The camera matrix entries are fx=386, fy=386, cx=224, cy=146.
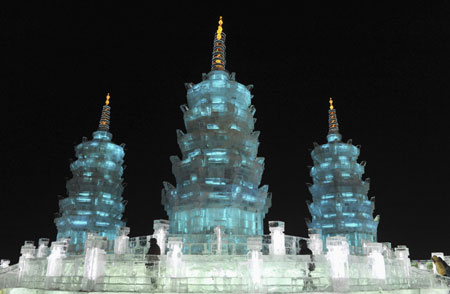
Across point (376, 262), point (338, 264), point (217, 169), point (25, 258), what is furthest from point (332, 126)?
point (25, 258)

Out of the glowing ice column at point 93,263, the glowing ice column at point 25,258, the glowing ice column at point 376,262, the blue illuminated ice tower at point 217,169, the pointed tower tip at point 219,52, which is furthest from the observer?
the pointed tower tip at point 219,52

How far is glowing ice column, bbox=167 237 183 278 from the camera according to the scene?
1700cm

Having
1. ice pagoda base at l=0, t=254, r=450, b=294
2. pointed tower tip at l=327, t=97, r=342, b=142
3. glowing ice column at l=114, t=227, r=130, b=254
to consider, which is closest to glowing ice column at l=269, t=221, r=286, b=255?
ice pagoda base at l=0, t=254, r=450, b=294

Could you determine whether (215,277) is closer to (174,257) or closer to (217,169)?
(174,257)

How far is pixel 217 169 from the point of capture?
113 ft

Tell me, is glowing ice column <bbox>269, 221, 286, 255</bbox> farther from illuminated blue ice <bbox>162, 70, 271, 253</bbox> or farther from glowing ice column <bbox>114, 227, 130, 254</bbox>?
illuminated blue ice <bbox>162, 70, 271, 253</bbox>

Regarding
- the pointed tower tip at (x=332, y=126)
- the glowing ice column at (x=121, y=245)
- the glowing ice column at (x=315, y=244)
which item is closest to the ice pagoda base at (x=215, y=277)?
the glowing ice column at (x=315, y=244)

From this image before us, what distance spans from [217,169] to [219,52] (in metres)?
14.2

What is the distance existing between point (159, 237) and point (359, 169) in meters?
39.0

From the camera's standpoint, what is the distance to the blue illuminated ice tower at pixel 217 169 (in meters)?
33.2

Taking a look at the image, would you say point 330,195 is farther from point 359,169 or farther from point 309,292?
point 309,292

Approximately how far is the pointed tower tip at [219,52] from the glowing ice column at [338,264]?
88.0 feet

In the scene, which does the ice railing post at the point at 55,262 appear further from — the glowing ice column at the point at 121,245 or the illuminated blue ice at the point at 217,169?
the illuminated blue ice at the point at 217,169

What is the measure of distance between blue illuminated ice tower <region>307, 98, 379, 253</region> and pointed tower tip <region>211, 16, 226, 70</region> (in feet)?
76.2
